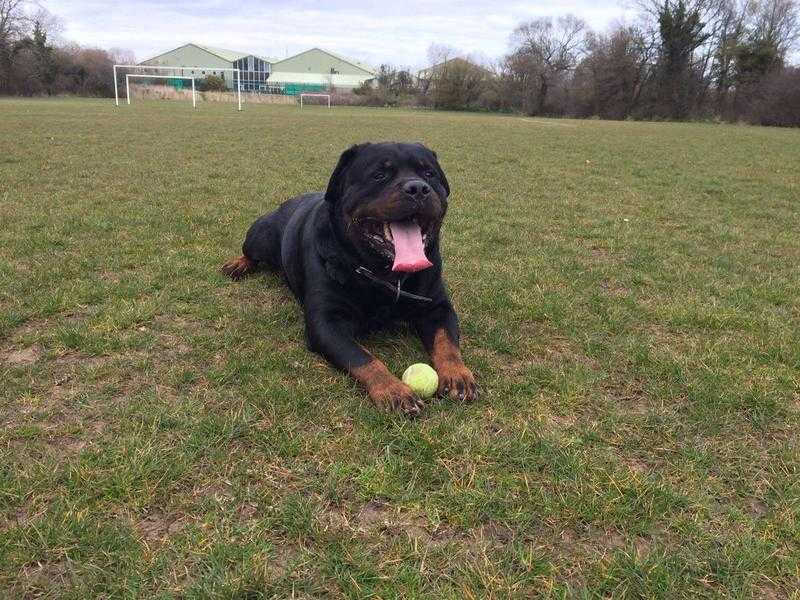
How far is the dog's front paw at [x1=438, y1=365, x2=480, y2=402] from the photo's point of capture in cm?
270

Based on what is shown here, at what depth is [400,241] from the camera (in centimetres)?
305

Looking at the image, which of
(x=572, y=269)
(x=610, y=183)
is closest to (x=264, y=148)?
(x=610, y=183)

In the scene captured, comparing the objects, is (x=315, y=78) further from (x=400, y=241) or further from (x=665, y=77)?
(x=400, y=241)

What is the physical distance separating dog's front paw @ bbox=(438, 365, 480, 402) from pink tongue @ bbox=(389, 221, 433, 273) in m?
0.58

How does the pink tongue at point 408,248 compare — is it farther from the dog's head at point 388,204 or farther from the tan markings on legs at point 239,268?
the tan markings on legs at point 239,268

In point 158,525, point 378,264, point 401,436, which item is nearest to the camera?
point 158,525

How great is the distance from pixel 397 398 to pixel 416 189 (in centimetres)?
112

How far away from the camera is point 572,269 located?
501cm

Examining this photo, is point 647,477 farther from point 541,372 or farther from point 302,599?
point 302,599

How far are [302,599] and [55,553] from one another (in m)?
0.79

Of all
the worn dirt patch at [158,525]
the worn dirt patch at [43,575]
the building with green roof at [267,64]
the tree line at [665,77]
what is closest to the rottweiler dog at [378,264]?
the worn dirt patch at [158,525]

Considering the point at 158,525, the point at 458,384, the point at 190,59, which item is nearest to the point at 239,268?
the point at 458,384

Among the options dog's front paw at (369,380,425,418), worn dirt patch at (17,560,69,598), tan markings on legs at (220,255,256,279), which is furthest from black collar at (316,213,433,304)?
worn dirt patch at (17,560,69,598)

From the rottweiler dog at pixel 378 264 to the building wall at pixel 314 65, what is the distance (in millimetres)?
105362
